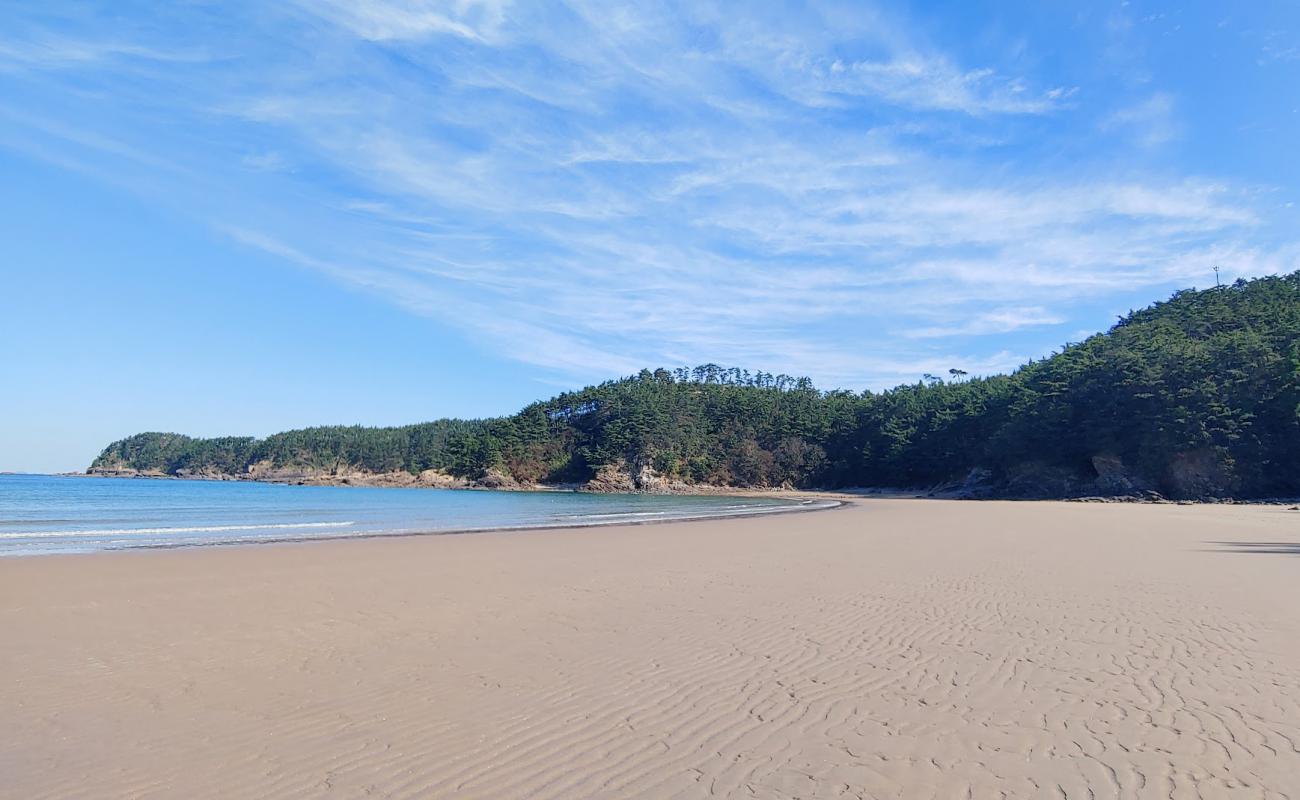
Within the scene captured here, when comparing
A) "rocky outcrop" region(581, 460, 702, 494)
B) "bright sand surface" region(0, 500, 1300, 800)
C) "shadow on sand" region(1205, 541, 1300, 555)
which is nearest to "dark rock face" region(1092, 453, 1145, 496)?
"shadow on sand" region(1205, 541, 1300, 555)

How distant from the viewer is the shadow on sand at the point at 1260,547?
55.7 ft

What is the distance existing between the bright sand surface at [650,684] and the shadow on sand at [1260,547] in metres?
4.47

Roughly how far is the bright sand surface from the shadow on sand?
4469mm

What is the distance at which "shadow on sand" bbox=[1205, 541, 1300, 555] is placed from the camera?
Result: 16984mm

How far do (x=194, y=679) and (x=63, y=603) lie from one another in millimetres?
5561

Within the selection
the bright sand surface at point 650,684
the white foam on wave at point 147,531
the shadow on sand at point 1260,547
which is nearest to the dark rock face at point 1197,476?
the shadow on sand at point 1260,547

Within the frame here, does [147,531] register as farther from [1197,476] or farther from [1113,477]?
[1113,477]

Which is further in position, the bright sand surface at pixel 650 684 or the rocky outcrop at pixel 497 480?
the rocky outcrop at pixel 497 480

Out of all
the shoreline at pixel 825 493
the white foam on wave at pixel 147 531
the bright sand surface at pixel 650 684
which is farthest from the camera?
the shoreline at pixel 825 493

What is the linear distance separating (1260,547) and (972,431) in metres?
67.4

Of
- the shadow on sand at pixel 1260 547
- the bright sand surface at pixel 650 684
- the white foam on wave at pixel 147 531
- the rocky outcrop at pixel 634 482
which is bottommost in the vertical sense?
the shadow on sand at pixel 1260 547

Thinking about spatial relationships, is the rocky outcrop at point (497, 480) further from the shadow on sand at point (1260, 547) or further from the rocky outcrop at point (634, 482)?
the shadow on sand at point (1260, 547)

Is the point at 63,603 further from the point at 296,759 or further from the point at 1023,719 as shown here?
the point at 1023,719

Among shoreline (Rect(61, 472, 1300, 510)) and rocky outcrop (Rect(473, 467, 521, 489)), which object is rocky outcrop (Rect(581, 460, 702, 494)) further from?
rocky outcrop (Rect(473, 467, 521, 489))
